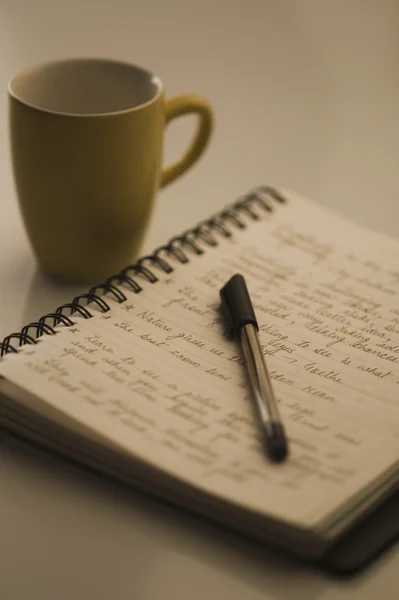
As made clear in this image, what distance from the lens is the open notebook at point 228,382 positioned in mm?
522

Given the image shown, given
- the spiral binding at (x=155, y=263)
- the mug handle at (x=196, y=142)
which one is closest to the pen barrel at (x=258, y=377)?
the spiral binding at (x=155, y=263)

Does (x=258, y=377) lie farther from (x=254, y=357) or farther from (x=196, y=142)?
(x=196, y=142)

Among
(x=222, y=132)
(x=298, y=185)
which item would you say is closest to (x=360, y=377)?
(x=298, y=185)

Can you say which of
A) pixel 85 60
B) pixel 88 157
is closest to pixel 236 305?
pixel 88 157

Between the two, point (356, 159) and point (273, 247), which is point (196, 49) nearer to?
point (356, 159)

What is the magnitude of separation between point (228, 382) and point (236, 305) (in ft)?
0.26

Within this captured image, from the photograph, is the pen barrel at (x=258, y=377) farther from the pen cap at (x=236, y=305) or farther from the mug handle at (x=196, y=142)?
the mug handle at (x=196, y=142)

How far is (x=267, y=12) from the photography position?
50.6 inches

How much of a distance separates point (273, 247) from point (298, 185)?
0.19 m

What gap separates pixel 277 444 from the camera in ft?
1.76

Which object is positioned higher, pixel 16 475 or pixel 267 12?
pixel 267 12

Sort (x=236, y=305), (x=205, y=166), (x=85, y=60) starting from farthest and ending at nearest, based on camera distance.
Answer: (x=205, y=166)
(x=85, y=60)
(x=236, y=305)

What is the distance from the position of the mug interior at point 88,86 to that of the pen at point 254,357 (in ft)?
0.64

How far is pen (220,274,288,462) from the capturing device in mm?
543
